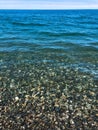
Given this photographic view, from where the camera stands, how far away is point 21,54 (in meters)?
20.4

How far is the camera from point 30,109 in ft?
33.5

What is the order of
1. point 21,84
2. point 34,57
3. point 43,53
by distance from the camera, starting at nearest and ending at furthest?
1. point 21,84
2. point 34,57
3. point 43,53

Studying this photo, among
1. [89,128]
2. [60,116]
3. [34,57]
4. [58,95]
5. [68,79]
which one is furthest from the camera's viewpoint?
[34,57]

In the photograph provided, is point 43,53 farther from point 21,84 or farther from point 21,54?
point 21,84

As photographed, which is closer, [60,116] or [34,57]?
[60,116]

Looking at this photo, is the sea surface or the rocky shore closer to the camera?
the rocky shore

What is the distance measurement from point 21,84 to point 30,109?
295cm

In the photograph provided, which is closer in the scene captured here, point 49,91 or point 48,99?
point 48,99

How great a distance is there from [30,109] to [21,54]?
35.1 feet

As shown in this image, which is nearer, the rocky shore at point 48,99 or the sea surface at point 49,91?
the rocky shore at point 48,99

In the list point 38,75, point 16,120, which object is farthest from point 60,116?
point 38,75

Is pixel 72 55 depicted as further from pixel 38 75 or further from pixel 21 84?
pixel 21 84

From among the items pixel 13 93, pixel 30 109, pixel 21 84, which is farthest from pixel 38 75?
pixel 30 109

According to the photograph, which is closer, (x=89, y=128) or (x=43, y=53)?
(x=89, y=128)
